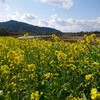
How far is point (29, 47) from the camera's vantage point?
15.0 metres

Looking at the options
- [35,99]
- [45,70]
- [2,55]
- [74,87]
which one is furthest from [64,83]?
[2,55]

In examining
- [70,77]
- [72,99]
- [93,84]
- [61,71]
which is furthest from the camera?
[61,71]

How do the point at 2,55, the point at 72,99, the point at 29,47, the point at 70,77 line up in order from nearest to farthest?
1. the point at 72,99
2. the point at 70,77
3. the point at 2,55
4. the point at 29,47

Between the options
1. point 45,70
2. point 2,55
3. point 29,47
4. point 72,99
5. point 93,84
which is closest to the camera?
point 72,99

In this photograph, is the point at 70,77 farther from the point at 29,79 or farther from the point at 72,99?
the point at 72,99

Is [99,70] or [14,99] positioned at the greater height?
[99,70]

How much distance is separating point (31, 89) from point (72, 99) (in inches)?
84.4

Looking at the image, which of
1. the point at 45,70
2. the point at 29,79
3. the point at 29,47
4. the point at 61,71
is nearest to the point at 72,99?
the point at 29,79

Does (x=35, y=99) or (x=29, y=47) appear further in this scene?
(x=29, y=47)

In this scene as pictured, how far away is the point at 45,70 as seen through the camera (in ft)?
28.9

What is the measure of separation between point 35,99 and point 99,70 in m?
2.56

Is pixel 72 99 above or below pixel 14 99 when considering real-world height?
above

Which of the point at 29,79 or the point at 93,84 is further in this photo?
the point at 29,79

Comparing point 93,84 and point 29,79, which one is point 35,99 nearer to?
point 93,84
